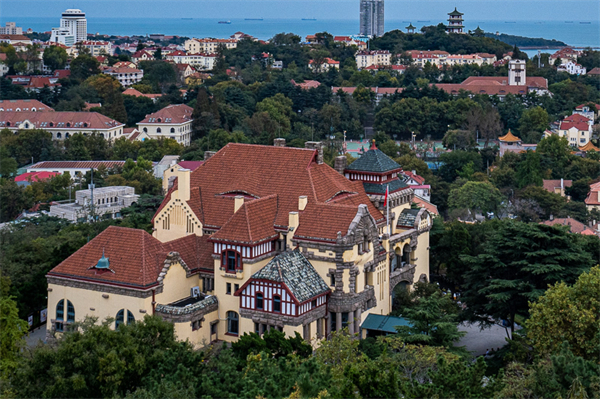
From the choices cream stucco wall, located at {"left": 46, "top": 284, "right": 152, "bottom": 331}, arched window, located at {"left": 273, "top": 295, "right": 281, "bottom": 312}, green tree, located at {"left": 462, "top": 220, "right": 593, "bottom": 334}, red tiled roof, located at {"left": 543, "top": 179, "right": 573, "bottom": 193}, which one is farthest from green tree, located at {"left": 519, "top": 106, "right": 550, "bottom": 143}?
cream stucco wall, located at {"left": 46, "top": 284, "right": 152, "bottom": 331}

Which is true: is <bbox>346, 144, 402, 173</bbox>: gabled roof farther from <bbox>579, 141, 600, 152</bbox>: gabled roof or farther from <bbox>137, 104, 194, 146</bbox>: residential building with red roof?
<bbox>579, 141, 600, 152</bbox>: gabled roof

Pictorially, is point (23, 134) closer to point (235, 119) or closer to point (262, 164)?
point (235, 119)

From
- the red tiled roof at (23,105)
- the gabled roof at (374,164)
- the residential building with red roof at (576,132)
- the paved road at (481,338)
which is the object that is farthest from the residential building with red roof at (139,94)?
the paved road at (481,338)

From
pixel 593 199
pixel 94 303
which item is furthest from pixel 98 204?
pixel 593 199

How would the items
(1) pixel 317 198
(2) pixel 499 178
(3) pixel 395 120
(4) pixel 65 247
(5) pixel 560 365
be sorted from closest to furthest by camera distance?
1. (5) pixel 560 365
2. (1) pixel 317 198
3. (4) pixel 65 247
4. (2) pixel 499 178
5. (3) pixel 395 120

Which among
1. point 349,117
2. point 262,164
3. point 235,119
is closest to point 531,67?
point 349,117

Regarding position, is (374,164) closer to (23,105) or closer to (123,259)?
(123,259)
